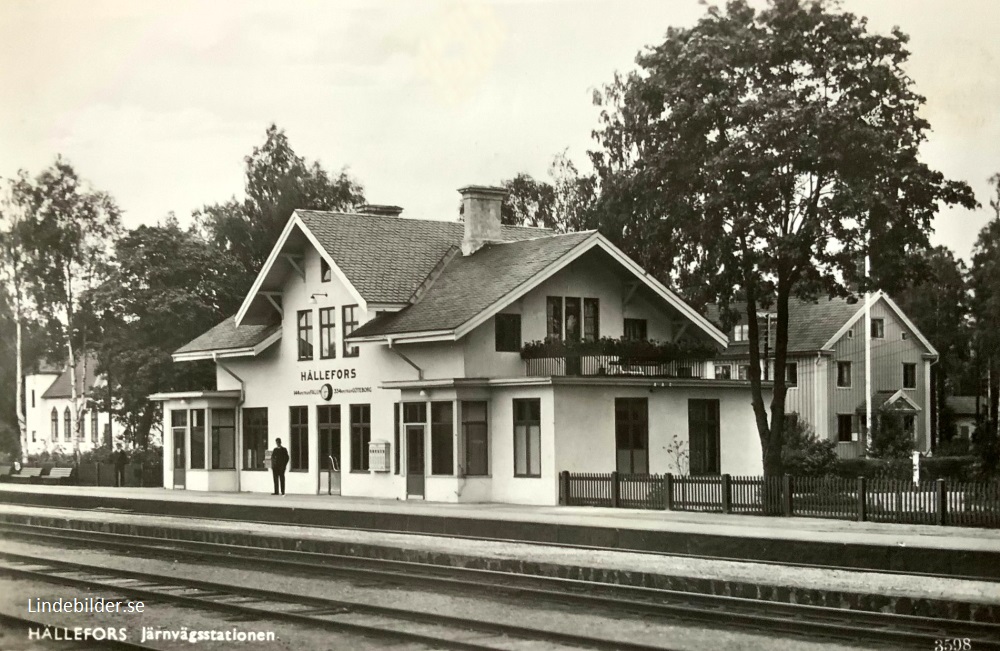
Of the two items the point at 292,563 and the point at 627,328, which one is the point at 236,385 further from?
the point at 292,563

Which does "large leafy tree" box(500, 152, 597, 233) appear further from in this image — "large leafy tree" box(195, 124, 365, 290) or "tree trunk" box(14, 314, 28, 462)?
"tree trunk" box(14, 314, 28, 462)

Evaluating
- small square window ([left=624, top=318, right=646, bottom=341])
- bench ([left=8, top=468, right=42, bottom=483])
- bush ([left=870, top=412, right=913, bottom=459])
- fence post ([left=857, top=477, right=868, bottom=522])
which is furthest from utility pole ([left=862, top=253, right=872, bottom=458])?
bench ([left=8, top=468, right=42, bottom=483])

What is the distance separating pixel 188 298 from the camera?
4981cm

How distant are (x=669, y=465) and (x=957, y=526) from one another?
34.6 ft

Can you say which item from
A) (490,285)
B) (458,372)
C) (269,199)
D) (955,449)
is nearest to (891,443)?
(955,449)

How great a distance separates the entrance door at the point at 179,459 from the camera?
43.9 metres

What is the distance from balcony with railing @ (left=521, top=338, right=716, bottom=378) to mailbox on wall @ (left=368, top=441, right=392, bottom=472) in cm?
449

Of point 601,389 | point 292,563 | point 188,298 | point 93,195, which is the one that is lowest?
point 292,563

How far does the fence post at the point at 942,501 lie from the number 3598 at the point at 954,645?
37.5 ft

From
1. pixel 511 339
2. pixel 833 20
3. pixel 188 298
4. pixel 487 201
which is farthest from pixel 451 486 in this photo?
pixel 188 298

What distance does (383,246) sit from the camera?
125 ft

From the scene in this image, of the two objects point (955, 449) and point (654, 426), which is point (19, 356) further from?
point (955, 449)

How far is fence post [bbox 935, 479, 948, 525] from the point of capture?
2405 cm

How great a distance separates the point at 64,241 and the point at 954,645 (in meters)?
44.8
